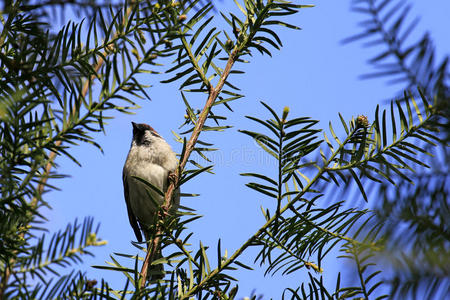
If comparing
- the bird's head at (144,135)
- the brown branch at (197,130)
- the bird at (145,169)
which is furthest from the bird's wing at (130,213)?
the brown branch at (197,130)

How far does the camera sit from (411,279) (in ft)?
2.47

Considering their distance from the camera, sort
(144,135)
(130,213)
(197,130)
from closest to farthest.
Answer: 1. (197,130)
2. (144,135)
3. (130,213)

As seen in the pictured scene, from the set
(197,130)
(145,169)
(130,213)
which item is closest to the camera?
(197,130)

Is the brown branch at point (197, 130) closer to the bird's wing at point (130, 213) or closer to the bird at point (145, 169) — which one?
the bird at point (145, 169)

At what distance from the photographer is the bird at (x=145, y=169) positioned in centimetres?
453

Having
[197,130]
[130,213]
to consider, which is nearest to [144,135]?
[130,213]

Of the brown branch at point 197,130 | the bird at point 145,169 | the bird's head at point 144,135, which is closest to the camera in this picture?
the brown branch at point 197,130

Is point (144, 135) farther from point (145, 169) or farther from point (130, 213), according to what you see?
point (130, 213)

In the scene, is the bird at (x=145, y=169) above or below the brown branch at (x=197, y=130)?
above

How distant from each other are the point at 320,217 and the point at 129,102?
83 centimetres

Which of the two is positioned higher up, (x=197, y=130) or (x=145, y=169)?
(x=145, y=169)

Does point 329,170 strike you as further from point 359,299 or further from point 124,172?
point 124,172

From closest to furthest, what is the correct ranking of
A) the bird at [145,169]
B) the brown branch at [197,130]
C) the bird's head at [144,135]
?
the brown branch at [197,130] → the bird at [145,169] → the bird's head at [144,135]

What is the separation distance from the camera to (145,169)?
15.1 feet
